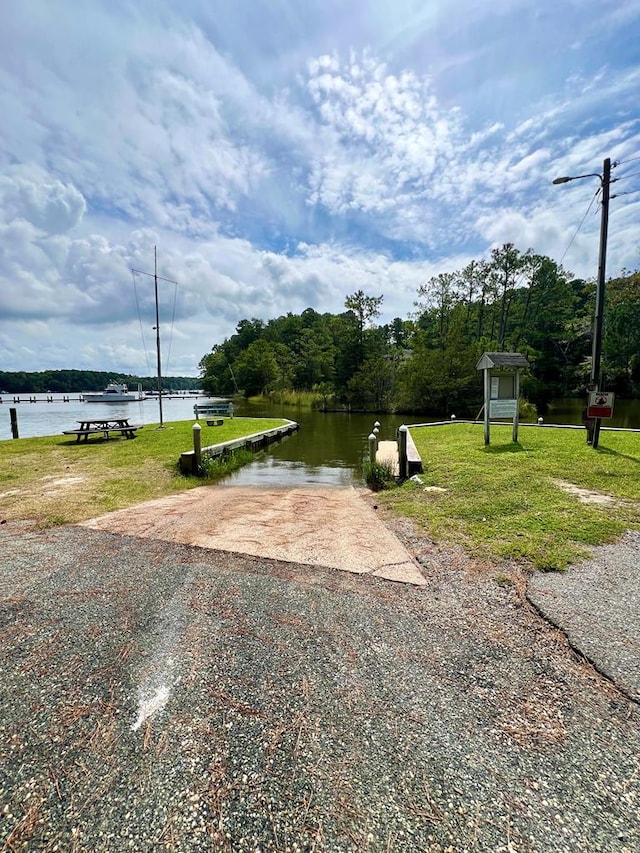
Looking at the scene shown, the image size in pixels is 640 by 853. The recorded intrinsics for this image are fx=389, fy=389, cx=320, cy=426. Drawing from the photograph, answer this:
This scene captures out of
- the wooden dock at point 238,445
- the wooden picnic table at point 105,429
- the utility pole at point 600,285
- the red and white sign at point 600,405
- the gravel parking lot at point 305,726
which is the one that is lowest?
the wooden dock at point 238,445

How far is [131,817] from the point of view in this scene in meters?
1.39

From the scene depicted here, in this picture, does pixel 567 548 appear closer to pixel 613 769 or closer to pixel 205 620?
pixel 613 769

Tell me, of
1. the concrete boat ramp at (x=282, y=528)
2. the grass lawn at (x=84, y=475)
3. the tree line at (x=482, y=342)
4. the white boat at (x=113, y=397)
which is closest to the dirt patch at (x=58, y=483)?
the grass lawn at (x=84, y=475)

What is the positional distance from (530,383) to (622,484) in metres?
25.3

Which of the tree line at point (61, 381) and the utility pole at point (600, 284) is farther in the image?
the tree line at point (61, 381)

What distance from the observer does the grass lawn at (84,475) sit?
5.39 m

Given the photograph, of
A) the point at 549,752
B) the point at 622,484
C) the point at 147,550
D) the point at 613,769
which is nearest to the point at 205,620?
the point at 147,550

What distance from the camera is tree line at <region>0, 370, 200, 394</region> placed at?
315ft

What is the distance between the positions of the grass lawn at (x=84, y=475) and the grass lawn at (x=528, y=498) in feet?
14.0

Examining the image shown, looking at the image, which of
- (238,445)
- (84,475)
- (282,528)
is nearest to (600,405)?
(282,528)

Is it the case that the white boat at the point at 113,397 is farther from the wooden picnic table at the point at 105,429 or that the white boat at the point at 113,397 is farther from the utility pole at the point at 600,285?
the utility pole at the point at 600,285

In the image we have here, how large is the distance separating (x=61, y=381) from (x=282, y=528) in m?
131

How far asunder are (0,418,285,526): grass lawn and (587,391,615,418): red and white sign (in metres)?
8.16

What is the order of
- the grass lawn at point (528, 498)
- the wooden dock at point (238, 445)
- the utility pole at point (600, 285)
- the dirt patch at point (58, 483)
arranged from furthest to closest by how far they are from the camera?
the wooden dock at point (238, 445)
the utility pole at point (600, 285)
the dirt patch at point (58, 483)
the grass lawn at point (528, 498)
